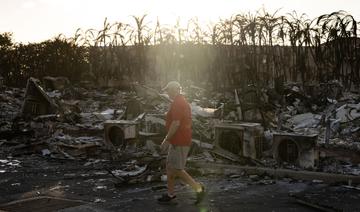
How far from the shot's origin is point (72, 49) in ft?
70.6

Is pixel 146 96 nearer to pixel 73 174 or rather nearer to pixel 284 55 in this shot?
pixel 73 174

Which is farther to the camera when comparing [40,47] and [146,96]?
[40,47]

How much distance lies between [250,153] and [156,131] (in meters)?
2.57

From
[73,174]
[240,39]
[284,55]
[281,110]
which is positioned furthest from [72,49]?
[73,174]

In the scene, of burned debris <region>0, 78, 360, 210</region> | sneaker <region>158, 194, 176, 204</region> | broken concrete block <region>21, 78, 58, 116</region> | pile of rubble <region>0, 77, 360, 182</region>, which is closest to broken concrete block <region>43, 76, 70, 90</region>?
pile of rubble <region>0, 77, 360, 182</region>

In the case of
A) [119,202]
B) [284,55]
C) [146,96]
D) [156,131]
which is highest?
[284,55]

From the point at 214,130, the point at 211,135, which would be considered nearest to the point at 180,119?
the point at 214,130

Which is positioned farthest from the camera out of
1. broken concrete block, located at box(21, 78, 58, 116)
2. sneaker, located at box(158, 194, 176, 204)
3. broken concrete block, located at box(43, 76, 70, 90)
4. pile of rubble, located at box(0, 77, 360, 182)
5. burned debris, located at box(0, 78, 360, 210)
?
broken concrete block, located at box(43, 76, 70, 90)

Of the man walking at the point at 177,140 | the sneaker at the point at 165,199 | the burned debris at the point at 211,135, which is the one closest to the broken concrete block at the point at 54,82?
the burned debris at the point at 211,135

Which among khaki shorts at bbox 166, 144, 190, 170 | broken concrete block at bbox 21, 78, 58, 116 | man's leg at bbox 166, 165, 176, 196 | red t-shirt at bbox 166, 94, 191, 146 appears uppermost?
broken concrete block at bbox 21, 78, 58, 116

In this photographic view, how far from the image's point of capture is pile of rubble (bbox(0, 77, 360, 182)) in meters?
8.61

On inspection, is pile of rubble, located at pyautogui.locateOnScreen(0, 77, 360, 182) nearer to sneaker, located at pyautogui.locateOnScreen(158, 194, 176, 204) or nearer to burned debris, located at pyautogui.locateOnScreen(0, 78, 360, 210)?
burned debris, located at pyautogui.locateOnScreen(0, 78, 360, 210)

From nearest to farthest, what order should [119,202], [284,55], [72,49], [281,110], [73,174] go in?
[119,202]
[73,174]
[281,110]
[284,55]
[72,49]

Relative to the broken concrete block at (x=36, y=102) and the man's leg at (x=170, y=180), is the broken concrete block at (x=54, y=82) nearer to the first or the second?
the broken concrete block at (x=36, y=102)
